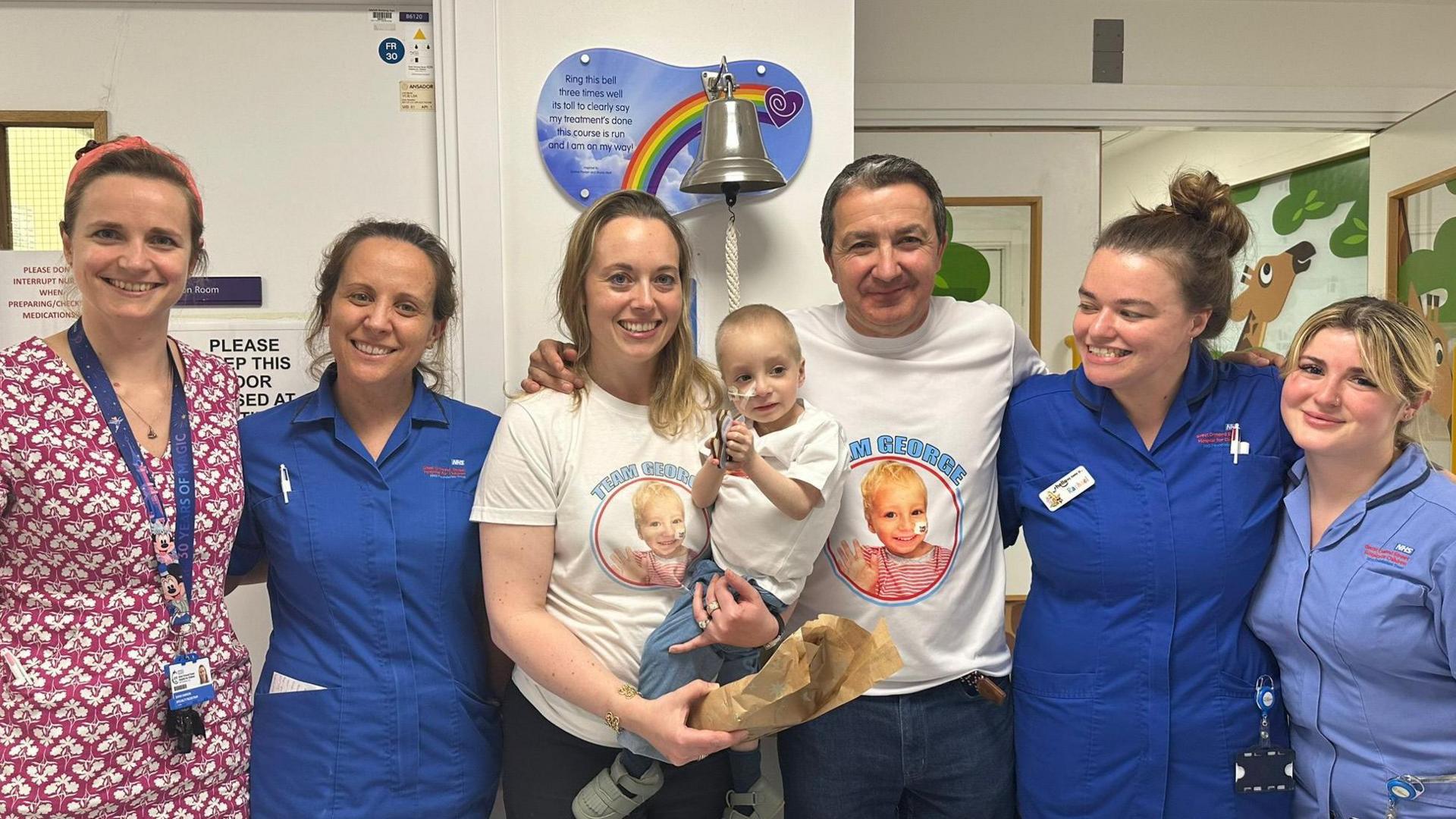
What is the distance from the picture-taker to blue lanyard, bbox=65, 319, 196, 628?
1426 mm

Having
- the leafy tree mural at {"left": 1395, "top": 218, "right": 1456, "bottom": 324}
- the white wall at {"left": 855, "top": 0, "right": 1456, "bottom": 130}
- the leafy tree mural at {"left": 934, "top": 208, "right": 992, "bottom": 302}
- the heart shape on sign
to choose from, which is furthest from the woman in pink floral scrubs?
the leafy tree mural at {"left": 1395, "top": 218, "right": 1456, "bottom": 324}

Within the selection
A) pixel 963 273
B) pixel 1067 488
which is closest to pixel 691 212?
pixel 1067 488

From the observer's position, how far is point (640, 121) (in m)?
2.18

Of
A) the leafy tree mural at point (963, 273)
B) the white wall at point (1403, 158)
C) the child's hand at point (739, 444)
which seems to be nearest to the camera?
the child's hand at point (739, 444)

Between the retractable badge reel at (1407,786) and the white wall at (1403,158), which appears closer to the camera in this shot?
the retractable badge reel at (1407,786)

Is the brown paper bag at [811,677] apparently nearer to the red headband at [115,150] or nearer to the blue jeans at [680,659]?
the blue jeans at [680,659]

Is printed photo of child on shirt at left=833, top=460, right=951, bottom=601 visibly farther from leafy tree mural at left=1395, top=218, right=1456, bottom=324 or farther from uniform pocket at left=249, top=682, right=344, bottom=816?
leafy tree mural at left=1395, top=218, right=1456, bottom=324

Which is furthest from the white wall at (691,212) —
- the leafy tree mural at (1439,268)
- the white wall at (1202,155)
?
the white wall at (1202,155)

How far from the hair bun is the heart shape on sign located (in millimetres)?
903

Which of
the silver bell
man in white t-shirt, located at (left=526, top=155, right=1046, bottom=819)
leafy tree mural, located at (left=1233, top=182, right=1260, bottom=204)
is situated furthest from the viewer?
leafy tree mural, located at (left=1233, top=182, right=1260, bottom=204)

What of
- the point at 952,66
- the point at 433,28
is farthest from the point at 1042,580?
the point at 952,66

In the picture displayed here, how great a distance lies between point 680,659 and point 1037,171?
2.65 metres

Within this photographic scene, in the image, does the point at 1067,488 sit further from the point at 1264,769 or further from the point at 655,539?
the point at 655,539

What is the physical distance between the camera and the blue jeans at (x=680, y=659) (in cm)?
151
